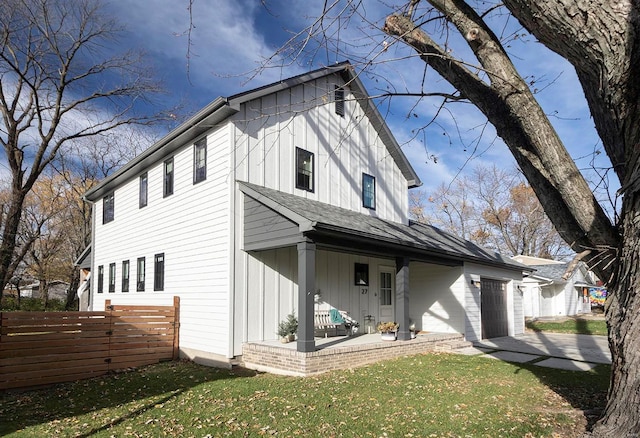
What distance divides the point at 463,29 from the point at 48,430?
7.04 m

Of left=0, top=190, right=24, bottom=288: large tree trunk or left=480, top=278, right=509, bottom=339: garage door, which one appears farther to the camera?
left=0, top=190, right=24, bottom=288: large tree trunk

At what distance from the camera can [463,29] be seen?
4586 millimetres

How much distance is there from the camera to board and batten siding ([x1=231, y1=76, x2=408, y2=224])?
36.3ft

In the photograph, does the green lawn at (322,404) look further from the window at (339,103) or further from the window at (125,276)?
the window at (339,103)

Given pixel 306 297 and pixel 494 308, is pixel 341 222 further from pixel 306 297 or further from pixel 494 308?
pixel 494 308

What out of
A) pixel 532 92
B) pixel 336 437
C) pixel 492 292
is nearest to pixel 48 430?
pixel 336 437

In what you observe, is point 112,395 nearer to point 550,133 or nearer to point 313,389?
point 313,389

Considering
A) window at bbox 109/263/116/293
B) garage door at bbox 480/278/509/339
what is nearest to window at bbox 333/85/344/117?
garage door at bbox 480/278/509/339

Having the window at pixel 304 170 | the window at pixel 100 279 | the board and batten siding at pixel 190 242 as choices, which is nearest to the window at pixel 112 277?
the board and batten siding at pixel 190 242

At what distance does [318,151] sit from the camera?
12.9 m

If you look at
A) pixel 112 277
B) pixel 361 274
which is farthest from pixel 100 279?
pixel 361 274

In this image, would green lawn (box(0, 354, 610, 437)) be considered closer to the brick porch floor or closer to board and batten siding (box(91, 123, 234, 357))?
the brick porch floor

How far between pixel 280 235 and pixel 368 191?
5.58m

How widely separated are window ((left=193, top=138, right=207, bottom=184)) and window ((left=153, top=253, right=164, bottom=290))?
117 inches
